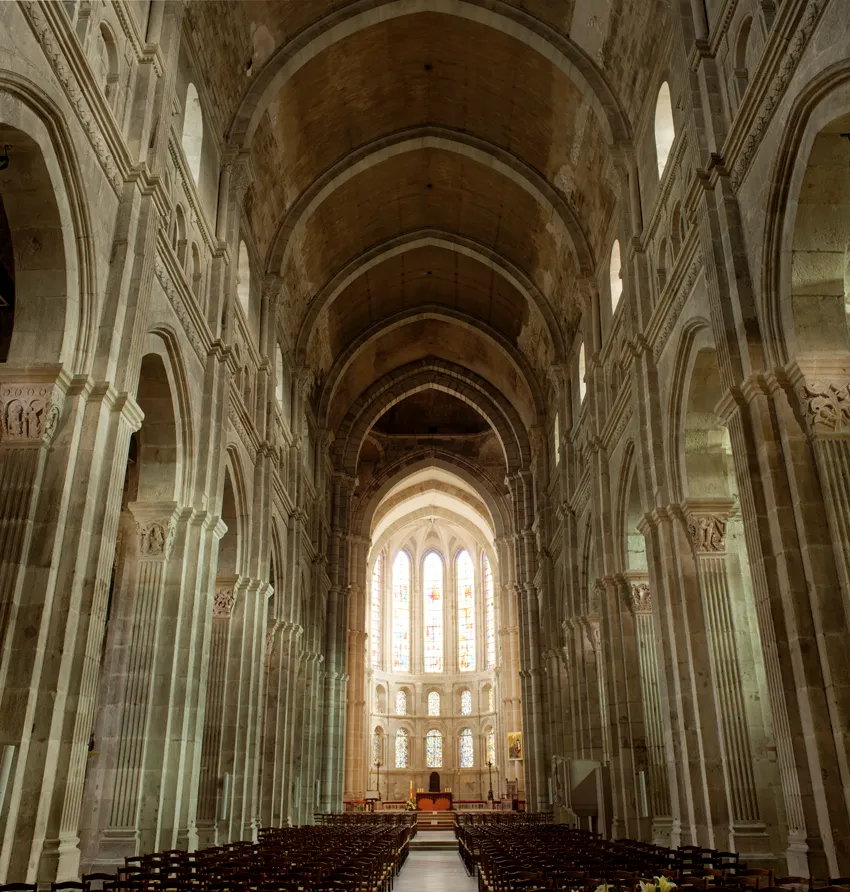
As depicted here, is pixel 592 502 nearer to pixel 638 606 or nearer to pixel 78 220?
pixel 638 606

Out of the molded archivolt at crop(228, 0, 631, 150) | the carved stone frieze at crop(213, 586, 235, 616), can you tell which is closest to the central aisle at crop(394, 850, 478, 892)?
the carved stone frieze at crop(213, 586, 235, 616)

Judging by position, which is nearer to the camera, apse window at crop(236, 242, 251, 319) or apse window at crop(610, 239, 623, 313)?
apse window at crop(610, 239, 623, 313)

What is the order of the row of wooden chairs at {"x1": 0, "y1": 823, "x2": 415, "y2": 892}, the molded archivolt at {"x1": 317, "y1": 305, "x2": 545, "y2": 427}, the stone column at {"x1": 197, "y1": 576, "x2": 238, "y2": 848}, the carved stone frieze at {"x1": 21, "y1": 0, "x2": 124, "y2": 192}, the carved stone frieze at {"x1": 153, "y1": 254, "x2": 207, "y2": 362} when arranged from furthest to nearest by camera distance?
the molded archivolt at {"x1": 317, "y1": 305, "x2": 545, "y2": 427} < the stone column at {"x1": 197, "y1": 576, "x2": 238, "y2": 848} < the carved stone frieze at {"x1": 153, "y1": 254, "x2": 207, "y2": 362} < the carved stone frieze at {"x1": 21, "y1": 0, "x2": 124, "y2": 192} < the row of wooden chairs at {"x1": 0, "y1": 823, "x2": 415, "y2": 892}

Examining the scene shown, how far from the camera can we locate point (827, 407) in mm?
11375

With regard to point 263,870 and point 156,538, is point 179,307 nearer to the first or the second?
point 156,538

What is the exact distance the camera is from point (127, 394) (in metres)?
12.9

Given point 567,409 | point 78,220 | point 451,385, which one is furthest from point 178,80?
point 451,385

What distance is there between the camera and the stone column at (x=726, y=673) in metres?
14.1

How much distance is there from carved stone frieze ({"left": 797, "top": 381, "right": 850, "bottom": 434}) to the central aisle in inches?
469

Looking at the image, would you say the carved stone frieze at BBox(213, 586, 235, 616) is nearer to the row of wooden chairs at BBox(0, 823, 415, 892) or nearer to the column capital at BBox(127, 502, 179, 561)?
the column capital at BBox(127, 502, 179, 561)

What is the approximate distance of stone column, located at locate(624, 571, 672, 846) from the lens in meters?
19.7

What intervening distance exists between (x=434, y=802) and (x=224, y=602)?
2852 centimetres

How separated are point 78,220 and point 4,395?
273 cm

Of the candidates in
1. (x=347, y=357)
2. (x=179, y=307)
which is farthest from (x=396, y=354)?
(x=179, y=307)
